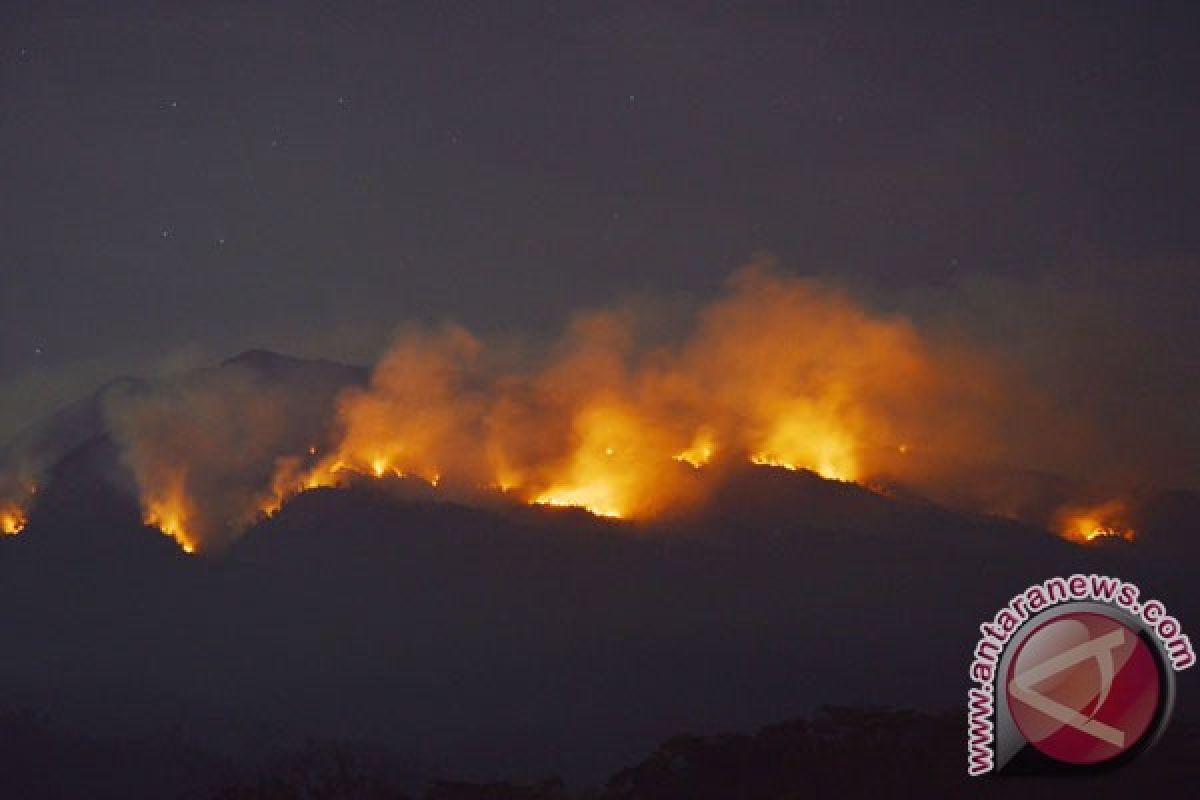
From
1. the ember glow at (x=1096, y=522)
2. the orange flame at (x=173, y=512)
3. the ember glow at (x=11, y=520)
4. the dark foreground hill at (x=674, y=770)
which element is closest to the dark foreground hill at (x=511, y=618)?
the orange flame at (x=173, y=512)

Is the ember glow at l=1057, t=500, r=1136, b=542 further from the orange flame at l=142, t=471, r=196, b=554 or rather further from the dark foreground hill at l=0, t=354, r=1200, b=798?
the orange flame at l=142, t=471, r=196, b=554

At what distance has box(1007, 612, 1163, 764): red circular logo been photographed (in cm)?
2372

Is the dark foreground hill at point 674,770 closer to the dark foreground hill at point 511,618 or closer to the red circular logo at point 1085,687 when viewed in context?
the dark foreground hill at point 511,618

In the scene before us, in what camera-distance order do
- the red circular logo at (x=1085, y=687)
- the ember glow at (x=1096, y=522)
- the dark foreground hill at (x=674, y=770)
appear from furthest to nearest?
the ember glow at (x=1096, y=522) → the dark foreground hill at (x=674, y=770) → the red circular logo at (x=1085, y=687)

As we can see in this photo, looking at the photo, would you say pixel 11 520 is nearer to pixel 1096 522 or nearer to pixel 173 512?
pixel 173 512

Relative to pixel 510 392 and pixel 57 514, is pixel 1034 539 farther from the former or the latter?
pixel 57 514

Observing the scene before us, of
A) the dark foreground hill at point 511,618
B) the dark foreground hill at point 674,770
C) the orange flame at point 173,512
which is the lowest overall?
the dark foreground hill at point 674,770

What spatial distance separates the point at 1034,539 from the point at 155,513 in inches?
2816

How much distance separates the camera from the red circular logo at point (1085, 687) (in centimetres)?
2372

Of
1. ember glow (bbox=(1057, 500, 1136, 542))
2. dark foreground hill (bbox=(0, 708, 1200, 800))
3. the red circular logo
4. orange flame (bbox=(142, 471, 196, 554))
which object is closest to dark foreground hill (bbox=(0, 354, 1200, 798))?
orange flame (bbox=(142, 471, 196, 554))

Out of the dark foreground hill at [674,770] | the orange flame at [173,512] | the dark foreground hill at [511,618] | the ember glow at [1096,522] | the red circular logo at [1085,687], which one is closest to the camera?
the red circular logo at [1085,687]

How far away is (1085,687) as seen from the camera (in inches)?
952

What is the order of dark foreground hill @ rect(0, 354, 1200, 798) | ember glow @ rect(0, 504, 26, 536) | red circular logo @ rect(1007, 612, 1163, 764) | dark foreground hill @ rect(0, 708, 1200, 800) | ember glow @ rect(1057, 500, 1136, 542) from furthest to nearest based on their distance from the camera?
ember glow @ rect(1057, 500, 1136, 542)
ember glow @ rect(0, 504, 26, 536)
dark foreground hill @ rect(0, 354, 1200, 798)
dark foreground hill @ rect(0, 708, 1200, 800)
red circular logo @ rect(1007, 612, 1163, 764)

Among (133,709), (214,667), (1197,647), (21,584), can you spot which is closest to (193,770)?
(133,709)
